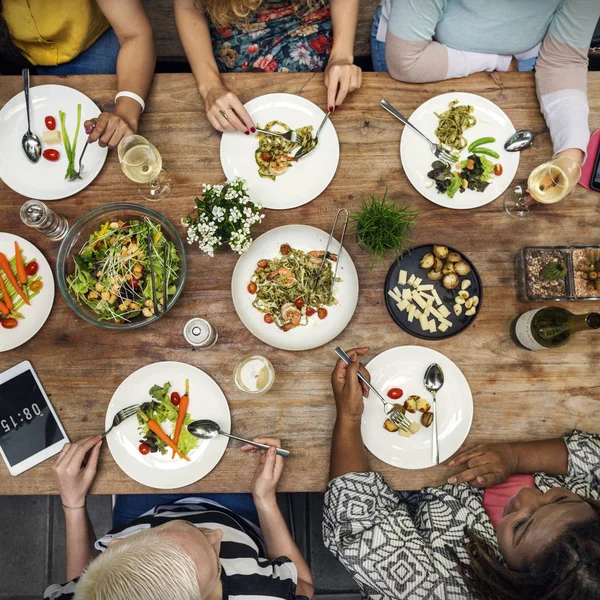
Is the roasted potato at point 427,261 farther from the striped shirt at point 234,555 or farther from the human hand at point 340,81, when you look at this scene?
the striped shirt at point 234,555

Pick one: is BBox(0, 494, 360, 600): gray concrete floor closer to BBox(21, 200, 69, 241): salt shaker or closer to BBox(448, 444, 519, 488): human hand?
BBox(21, 200, 69, 241): salt shaker

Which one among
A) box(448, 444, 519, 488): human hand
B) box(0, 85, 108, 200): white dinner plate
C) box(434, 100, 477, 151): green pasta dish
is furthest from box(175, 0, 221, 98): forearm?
box(448, 444, 519, 488): human hand

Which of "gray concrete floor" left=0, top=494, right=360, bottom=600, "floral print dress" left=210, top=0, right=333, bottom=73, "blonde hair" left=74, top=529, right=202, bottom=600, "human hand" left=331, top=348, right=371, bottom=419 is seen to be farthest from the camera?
"gray concrete floor" left=0, top=494, right=360, bottom=600

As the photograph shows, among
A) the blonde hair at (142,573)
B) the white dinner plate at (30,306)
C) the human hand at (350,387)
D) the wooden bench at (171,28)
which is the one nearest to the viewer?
the blonde hair at (142,573)

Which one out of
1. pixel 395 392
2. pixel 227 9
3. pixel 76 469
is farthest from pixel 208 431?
pixel 227 9

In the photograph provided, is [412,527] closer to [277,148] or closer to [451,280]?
[451,280]

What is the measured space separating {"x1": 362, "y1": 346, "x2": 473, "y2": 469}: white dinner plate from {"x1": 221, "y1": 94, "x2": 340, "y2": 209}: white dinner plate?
0.76 meters

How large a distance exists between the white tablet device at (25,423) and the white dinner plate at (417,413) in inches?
49.7

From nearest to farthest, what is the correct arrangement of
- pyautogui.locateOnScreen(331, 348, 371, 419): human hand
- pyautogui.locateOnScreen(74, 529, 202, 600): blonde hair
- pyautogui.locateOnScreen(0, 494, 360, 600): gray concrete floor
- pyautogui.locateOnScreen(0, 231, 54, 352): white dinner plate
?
pyautogui.locateOnScreen(74, 529, 202, 600): blonde hair < pyautogui.locateOnScreen(331, 348, 371, 419): human hand < pyautogui.locateOnScreen(0, 231, 54, 352): white dinner plate < pyautogui.locateOnScreen(0, 494, 360, 600): gray concrete floor

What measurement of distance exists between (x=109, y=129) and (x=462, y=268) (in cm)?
153

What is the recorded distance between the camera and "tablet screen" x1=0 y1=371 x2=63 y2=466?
1.76 meters

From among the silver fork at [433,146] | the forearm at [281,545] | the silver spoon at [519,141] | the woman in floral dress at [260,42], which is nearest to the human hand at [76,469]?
the forearm at [281,545]

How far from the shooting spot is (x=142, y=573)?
1322 millimetres

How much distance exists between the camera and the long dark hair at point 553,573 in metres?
1.38
